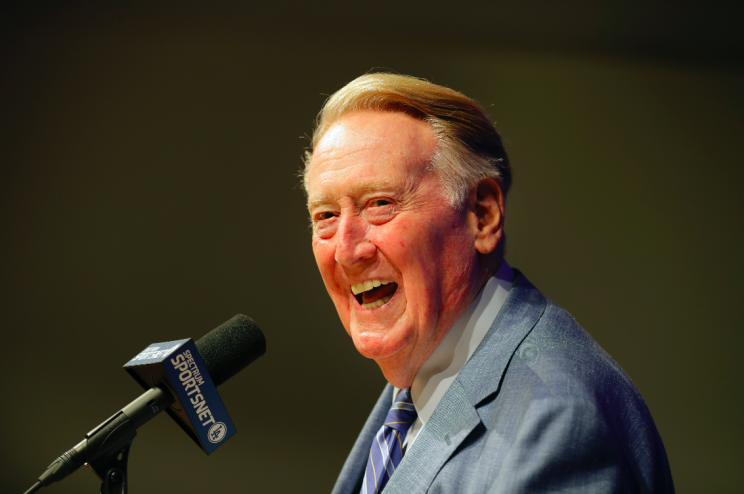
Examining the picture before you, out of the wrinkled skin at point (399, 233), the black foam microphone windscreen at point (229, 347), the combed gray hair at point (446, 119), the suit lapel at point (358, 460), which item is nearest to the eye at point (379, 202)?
the wrinkled skin at point (399, 233)

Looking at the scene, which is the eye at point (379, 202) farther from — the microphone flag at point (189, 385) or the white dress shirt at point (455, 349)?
the microphone flag at point (189, 385)

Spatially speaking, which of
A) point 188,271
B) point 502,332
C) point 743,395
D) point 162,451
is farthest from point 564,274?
point 162,451

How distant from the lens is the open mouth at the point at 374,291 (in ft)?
4.15

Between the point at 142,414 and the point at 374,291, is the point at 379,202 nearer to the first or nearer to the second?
the point at 374,291

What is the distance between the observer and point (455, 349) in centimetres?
126

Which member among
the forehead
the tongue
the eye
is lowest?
the tongue

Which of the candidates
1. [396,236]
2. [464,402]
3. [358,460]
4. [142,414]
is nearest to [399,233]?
[396,236]

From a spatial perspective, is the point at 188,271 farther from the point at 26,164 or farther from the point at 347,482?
the point at 347,482

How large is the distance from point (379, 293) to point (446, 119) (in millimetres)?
502

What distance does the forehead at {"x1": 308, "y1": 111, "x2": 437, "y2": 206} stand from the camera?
1.22 m

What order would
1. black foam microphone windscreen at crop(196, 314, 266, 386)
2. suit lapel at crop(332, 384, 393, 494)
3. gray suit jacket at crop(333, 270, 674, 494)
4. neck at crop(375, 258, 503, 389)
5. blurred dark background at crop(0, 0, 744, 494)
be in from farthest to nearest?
blurred dark background at crop(0, 0, 744, 494)
suit lapel at crop(332, 384, 393, 494)
neck at crop(375, 258, 503, 389)
black foam microphone windscreen at crop(196, 314, 266, 386)
gray suit jacket at crop(333, 270, 674, 494)

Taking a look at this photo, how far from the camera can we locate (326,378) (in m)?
2.71

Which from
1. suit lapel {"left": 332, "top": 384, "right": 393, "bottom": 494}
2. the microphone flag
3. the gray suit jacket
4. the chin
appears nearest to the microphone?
the microphone flag

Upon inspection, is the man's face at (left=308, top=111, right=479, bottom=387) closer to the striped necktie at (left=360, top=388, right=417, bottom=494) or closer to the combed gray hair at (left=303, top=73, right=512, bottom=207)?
the combed gray hair at (left=303, top=73, right=512, bottom=207)
